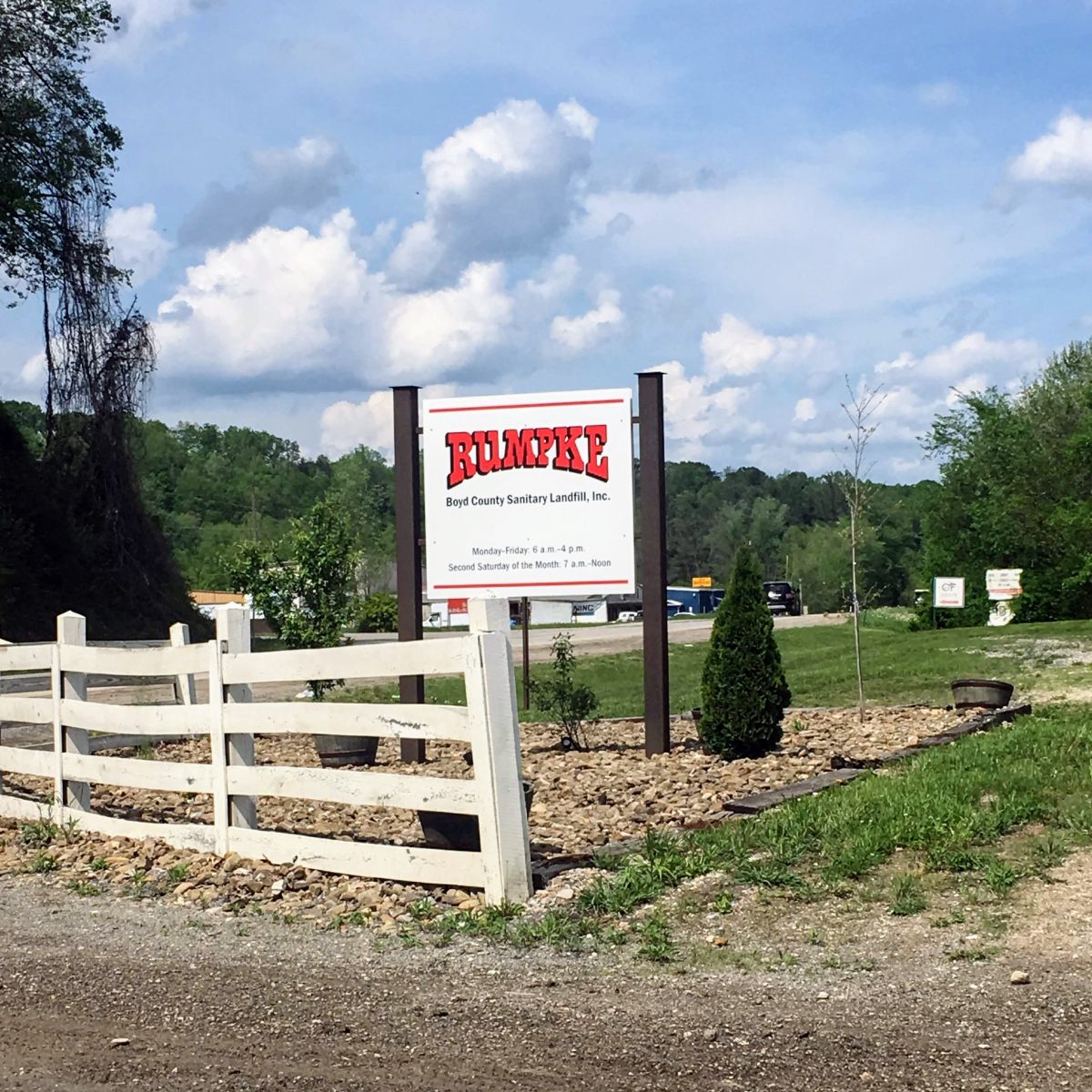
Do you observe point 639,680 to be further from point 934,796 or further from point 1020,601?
point 1020,601

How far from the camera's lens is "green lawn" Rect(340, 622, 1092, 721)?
1766cm

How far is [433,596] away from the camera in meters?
12.2

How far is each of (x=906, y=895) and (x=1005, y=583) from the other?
1614 inches

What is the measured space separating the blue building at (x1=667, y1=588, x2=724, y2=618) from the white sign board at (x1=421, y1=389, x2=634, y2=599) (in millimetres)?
79851

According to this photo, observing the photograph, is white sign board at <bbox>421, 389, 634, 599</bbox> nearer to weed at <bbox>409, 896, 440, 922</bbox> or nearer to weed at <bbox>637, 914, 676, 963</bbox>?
weed at <bbox>409, 896, 440, 922</bbox>

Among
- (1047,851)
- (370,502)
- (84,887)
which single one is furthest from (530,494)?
(370,502)

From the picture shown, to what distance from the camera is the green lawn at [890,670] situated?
57.9ft

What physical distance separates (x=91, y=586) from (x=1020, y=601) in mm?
29328

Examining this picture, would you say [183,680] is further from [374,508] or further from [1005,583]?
[374,508]

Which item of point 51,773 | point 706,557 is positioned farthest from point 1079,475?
point 706,557

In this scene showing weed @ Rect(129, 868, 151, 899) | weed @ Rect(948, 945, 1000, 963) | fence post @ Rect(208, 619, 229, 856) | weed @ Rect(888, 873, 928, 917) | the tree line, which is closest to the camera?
weed @ Rect(948, 945, 1000, 963)

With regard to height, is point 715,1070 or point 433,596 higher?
point 433,596

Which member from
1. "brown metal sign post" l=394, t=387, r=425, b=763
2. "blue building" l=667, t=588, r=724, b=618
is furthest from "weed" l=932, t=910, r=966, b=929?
"blue building" l=667, t=588, r=724, b=618

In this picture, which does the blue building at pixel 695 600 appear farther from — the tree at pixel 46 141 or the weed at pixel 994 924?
the weed at pixel 994 924
